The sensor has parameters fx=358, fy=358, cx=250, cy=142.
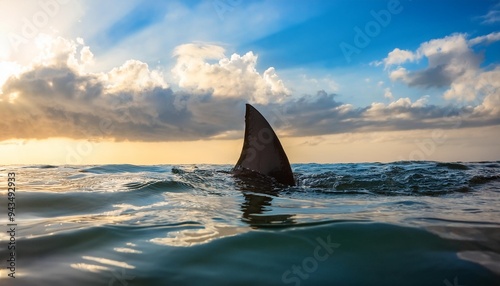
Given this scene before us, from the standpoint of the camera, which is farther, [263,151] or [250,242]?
[263,151]

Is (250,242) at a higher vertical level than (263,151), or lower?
lower

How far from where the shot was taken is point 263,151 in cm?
891

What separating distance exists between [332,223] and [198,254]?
5.95 ft

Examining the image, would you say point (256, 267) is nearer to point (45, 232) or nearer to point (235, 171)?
point (45, 232)

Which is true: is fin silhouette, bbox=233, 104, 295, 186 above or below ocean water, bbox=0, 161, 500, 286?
above

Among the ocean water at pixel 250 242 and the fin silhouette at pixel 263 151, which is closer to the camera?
the ocean water at pixel 250 242

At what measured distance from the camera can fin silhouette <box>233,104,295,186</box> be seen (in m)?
8.60

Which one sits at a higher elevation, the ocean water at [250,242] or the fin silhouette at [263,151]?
the fin silhouette at [263,151]

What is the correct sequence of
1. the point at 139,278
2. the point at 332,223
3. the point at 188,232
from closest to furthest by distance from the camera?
the point at 139,278 → the point at 188,232 → the point at 332,223

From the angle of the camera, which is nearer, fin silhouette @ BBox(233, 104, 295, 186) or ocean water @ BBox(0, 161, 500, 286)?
ocean water @ BBox(0, 161, 500, 286)

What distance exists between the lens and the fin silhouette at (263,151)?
860 centimetres

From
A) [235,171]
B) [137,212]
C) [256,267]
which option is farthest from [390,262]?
[235,171]

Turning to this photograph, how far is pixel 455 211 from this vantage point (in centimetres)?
555

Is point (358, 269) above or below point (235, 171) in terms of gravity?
below
